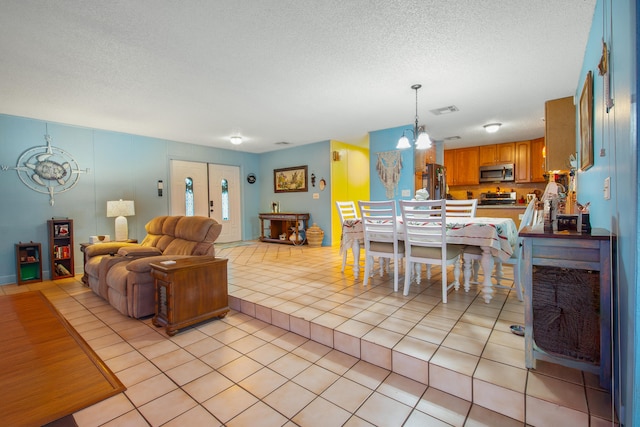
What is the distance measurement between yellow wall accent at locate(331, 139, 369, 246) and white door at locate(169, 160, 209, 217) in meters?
2.98

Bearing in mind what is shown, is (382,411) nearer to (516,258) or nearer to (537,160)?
(516,258)

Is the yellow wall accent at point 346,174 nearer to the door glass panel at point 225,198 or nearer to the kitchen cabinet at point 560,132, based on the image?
the door glass panel at point 225,198

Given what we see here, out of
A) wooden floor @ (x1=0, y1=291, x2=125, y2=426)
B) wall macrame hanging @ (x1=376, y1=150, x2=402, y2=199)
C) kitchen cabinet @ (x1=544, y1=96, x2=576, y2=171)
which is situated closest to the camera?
wooden floor @ (x1=0, y1=291, x2=125, y2=426)

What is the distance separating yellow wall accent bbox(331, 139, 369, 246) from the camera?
21.3 ft

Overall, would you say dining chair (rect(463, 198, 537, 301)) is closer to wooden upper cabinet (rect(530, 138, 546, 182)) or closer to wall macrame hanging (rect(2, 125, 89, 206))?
wooden upper cabinet (rect(530, 138, 546, 182))

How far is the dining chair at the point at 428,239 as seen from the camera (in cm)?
267

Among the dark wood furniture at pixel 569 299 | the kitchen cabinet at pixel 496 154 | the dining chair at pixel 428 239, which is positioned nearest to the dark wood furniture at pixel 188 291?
the dining chair at pixel 428 239

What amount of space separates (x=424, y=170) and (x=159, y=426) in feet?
17.9

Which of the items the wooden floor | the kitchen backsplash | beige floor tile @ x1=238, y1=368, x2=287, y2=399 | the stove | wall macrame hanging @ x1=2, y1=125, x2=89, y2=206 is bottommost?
beige floor tile @ x1=238, y1=368, x2=287, y2=399

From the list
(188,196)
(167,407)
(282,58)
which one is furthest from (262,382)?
(188,196)

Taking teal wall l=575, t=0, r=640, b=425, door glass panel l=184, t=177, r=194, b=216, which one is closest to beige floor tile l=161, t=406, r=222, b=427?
teal wall l=575, t=0, r=640, b=425

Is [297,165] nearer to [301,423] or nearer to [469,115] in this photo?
[469,115]

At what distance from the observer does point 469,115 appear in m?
4.66

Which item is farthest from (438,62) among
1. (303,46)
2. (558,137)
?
(558,137)
